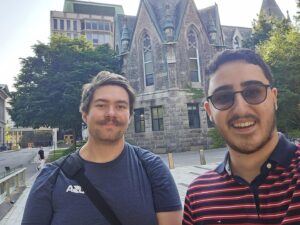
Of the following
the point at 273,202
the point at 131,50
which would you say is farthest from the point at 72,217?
the point at 131,50

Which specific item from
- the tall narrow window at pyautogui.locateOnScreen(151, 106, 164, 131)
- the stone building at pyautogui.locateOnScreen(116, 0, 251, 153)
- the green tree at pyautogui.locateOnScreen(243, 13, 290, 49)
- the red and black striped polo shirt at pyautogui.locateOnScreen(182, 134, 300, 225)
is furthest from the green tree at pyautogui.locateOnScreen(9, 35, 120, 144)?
the red and black striped polo shirt at pyautogui.locateOnScreen(182, 134, 300, 225)

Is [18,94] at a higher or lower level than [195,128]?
higher

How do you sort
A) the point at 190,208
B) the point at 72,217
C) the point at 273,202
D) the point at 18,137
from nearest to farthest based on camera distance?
the point at 273,202
the point at 190,208
the point at 72,217
the point at 18,137

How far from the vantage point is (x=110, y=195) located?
2275 mm

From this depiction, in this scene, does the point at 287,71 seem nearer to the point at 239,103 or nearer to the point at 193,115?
the point at 193,115

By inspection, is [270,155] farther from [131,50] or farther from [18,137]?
[18,137]

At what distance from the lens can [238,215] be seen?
1799 mm

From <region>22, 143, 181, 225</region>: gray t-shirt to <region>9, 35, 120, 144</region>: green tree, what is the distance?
24.0 metres

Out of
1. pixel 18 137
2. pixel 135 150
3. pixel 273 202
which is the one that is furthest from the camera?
pixel 18 137

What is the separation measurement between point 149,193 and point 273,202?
918 millimetres

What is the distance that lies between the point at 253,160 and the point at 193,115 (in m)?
26.0

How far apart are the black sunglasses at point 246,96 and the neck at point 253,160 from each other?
232mm

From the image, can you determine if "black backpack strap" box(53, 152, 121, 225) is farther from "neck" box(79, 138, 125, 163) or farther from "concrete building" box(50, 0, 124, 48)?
"concrete building" box(50, 0, 124, 48)

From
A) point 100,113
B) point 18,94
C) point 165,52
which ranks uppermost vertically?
point 165,52
